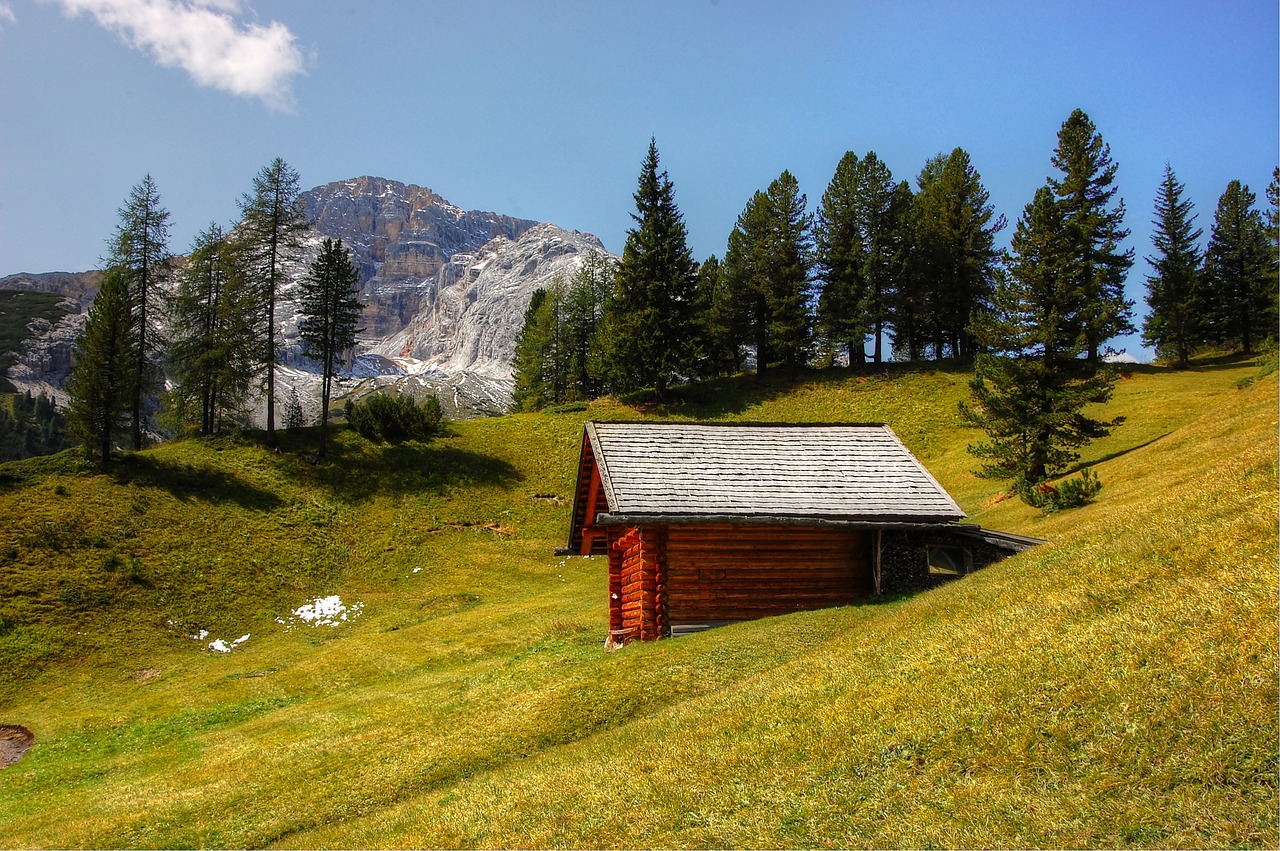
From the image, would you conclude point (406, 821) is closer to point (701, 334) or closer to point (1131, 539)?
point (1131, 539)

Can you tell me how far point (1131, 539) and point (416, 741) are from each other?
13.5m

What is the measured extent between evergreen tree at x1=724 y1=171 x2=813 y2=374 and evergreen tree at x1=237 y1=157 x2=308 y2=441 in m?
37.0

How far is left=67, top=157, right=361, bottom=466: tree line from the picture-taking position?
4512cm

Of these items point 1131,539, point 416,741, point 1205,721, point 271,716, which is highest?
point 1131,539

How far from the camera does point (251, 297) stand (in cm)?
4662

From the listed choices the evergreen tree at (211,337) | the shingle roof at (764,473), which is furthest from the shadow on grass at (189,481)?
the shingle roof at (764,473)

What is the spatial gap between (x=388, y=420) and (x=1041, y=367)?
41426 mm

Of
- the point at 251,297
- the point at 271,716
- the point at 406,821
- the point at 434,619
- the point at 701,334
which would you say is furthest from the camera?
the point at 701,334

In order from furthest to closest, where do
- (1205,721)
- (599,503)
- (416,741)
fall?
1. (599,503)
2. (416,741)
3. (1205,721)

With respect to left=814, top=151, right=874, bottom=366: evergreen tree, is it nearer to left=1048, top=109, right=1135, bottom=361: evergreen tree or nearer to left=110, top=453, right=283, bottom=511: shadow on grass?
left=1048, top=109, right=1135, bottom=361: evergreen tree

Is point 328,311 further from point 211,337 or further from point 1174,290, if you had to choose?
point 1174,290

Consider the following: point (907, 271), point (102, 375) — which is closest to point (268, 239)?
point (102, 375)

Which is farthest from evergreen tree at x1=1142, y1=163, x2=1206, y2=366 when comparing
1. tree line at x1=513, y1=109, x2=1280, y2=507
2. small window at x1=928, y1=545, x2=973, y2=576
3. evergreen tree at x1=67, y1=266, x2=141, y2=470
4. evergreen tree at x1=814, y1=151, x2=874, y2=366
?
evergreen tree at x1=67, y1=266, x2=141, y2=470

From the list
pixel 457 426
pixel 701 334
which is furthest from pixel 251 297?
pixel 701 334
